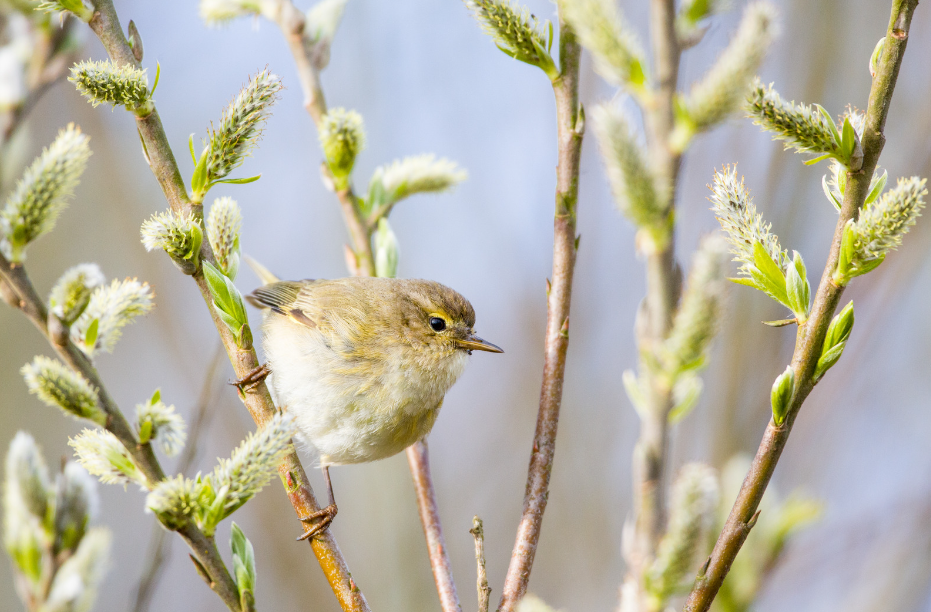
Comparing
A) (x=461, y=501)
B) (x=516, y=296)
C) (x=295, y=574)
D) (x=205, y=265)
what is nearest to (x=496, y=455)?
(x=461, y=501)

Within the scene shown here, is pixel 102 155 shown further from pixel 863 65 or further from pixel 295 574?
pixel 863 65

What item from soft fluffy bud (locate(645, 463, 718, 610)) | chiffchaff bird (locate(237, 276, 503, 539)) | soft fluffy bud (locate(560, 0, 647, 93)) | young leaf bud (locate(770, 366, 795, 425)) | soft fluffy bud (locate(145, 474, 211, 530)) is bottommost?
soft fluffy bud (locate(145, 474, 211, 530))

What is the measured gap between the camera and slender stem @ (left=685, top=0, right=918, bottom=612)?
1059mm

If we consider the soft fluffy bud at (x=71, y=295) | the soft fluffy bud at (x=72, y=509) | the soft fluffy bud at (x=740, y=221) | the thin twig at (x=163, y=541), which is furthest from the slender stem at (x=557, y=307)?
the soft fluffy bud at (x=71, y=295)

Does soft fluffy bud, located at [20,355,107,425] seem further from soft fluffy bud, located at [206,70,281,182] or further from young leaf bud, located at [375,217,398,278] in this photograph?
young leaf bud, located at [375,217,398,278]

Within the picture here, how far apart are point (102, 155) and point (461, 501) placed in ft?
12.8

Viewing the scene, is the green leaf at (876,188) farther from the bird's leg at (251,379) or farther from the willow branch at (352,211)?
the willow branch at (352,211)

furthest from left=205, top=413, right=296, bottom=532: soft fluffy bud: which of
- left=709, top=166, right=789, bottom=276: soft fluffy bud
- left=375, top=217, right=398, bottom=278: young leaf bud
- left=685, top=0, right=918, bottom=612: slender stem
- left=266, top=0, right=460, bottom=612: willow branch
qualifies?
left=375, top=217, right=398, bottom=278: young leaf bud

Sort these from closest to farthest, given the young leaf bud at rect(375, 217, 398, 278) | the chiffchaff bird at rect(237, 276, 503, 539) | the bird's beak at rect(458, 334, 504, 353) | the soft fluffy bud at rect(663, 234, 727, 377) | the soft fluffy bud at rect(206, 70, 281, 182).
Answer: the soft fluffy bud at rect(663, 234, 727, 377)
the soft fluffy bud at rect(206, 70, 281, 182)
the young leaf bud at rect(375, 217, 398, 278)
the chiffchaff bird at rect(237, 276, 503, 539)
the bird's beak at rect(458, 334, 504, 353)

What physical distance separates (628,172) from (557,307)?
1068 millimetres

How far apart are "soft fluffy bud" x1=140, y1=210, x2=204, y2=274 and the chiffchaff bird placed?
1.16m

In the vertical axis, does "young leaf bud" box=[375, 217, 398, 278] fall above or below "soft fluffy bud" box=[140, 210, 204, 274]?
above

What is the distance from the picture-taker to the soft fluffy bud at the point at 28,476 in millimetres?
906

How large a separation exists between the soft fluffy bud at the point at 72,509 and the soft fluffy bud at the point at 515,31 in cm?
105
